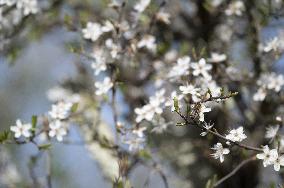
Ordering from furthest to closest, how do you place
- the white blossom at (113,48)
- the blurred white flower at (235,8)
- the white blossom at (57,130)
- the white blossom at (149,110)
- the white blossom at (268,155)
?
Result: the blurred white flower at (235,8), the white blossom at (113,48), the white blossom at (57,130), the white blossom at (149,110), the white blossom at (268,155)

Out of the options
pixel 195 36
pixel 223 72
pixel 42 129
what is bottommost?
pixel 42 129

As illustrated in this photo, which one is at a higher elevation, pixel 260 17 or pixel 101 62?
pixel 260 17

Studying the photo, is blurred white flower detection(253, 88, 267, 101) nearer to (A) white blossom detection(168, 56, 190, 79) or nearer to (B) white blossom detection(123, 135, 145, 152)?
(A) white blossom detection(168, 56, 190, 79)

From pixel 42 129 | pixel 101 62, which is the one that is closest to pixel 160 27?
pixel 101 62

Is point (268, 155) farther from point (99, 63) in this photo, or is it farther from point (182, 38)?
point (182, 38)

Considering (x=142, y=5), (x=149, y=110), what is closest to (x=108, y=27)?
(x=142, y=5)

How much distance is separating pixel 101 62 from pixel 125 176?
60 centimetres

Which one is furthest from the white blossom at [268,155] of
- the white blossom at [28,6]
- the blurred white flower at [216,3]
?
the white blossom at [28,6]

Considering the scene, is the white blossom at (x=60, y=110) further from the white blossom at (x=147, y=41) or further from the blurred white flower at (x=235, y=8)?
the blurred white flower at (x=235, y=8)

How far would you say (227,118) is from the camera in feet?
11.1

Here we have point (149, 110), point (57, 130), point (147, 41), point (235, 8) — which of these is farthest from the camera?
point (235, 8)

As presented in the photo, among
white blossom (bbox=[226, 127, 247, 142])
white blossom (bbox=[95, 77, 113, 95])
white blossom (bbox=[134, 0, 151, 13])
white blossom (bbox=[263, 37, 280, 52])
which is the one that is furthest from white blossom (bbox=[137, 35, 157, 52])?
white blossom (bbox=[226, 127, 247, 142])

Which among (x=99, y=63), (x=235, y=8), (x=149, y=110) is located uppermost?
(x=235, y=8)

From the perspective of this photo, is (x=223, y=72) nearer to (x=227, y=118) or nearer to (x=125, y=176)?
(x=227, y=118)
